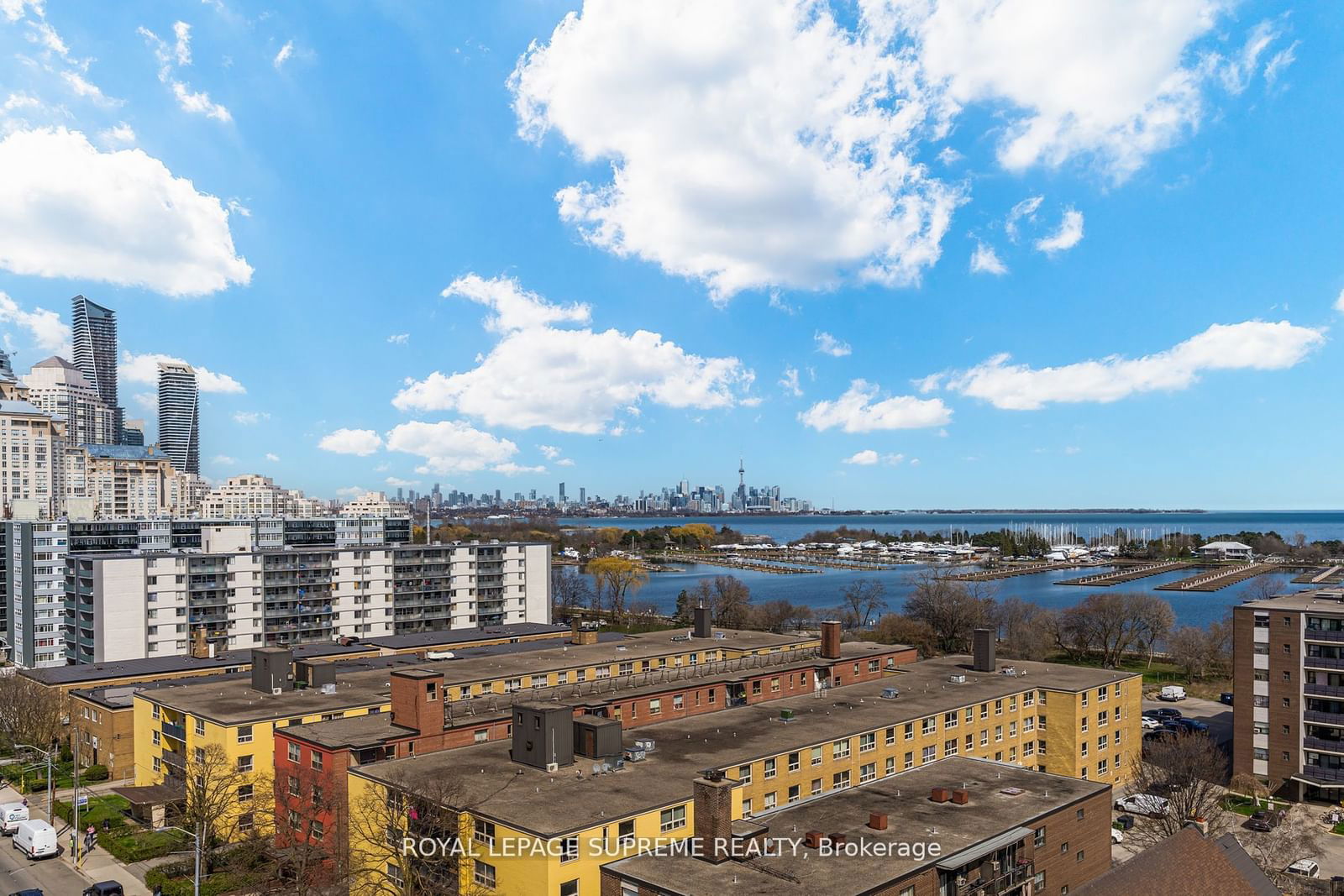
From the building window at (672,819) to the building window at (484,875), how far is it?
5.58 m

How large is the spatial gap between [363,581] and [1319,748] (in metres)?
82.4

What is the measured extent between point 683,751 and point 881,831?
10378 mm

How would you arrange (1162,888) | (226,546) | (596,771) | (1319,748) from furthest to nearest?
(226,546), (1319,748), (596,771), (1162,888)

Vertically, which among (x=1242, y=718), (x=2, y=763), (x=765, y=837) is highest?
(x=765, y=837)

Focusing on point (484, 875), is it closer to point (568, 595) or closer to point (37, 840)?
point (37, 840)

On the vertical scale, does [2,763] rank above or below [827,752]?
below

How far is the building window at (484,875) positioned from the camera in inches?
1086

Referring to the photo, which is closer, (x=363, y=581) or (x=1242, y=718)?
(x=1242, y=718)

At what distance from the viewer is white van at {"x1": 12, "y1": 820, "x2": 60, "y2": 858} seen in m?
39.6

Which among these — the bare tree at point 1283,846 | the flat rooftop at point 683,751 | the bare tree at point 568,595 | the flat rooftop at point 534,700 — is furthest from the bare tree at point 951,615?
the bare tree at point 568,595

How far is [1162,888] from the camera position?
22.9 m

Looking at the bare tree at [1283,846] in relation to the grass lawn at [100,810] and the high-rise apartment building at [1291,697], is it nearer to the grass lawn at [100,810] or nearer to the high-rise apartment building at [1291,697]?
the high-rise apartment building at [1291,697]

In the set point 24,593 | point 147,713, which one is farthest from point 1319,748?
point 24,593

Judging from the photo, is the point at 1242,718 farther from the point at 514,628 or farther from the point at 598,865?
the point at 514,628
